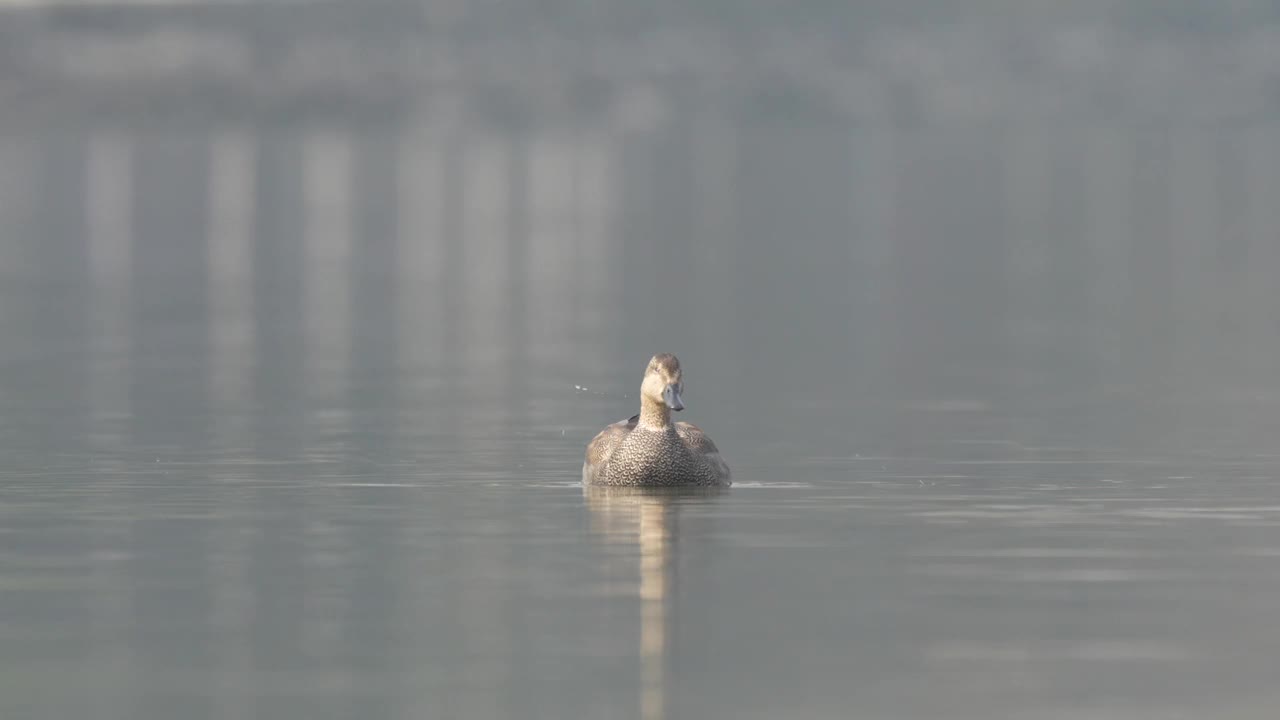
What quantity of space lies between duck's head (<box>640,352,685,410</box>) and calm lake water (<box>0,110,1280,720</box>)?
880mm

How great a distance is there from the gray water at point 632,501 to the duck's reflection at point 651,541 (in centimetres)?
6

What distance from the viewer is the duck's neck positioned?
90.8 feet

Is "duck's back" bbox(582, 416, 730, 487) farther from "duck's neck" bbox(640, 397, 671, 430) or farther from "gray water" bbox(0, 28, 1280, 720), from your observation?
"gray water" bbox(0, 28, 1280, 720)

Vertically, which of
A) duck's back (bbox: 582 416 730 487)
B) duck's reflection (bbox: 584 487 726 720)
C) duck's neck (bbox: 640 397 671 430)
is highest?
duck's neck (bbox: 640 397 671 430)

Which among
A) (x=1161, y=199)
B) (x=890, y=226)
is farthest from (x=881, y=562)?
(x=1161, y=199)

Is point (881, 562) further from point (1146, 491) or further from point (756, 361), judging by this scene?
point (756, 361)

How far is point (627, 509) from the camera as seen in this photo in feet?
86.3

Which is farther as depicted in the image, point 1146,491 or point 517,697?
point 1146,491

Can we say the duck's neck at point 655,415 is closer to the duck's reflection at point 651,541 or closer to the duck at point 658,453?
the duck at point 658,453

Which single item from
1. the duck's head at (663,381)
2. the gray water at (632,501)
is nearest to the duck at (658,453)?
the duck's head at (663,381)

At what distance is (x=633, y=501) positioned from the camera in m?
26.9

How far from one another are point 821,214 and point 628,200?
1961 cm

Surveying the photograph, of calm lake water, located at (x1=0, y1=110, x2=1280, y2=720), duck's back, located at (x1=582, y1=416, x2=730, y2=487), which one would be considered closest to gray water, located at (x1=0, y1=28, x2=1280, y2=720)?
calm lake water, located at (x1=0, y1=110, x2=1280, y2=720)

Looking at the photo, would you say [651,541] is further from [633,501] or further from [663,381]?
[663,381]
